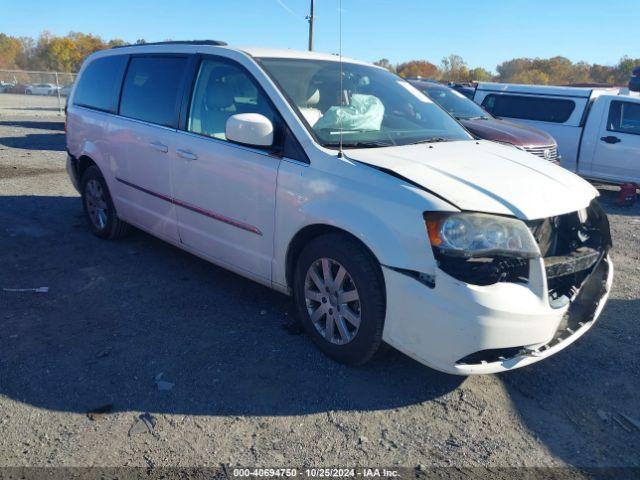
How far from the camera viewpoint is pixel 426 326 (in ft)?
9.15

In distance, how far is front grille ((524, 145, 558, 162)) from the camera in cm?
784

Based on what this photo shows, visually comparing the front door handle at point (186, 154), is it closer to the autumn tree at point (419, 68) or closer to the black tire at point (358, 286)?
the black tire at point (358, 286)

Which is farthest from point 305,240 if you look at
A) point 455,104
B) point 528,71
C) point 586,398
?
point 528,71

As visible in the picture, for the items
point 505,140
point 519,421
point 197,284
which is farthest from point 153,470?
point 505,140

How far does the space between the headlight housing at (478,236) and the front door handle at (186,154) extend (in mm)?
2024

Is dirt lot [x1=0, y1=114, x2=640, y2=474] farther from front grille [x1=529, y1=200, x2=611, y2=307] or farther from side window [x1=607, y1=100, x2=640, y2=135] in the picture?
side window [x1=607, y1=100, x2=640, y2=135]

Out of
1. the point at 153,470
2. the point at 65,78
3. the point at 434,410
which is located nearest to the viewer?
the point at 153,470

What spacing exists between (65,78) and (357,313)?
109 feet

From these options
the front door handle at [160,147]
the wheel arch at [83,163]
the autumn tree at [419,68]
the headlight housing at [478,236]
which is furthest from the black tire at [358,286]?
the autumn tree at [419,68]

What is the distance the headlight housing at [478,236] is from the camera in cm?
272

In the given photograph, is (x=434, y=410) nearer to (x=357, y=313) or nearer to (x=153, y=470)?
(x=357, y=313)

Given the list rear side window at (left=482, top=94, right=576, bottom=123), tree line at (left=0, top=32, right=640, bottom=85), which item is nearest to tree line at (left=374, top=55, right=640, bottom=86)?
tree line at (left=0, top=32, right=640, bottom=85)

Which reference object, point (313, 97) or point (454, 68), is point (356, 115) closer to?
point (313, 97)

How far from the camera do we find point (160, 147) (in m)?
4.35
